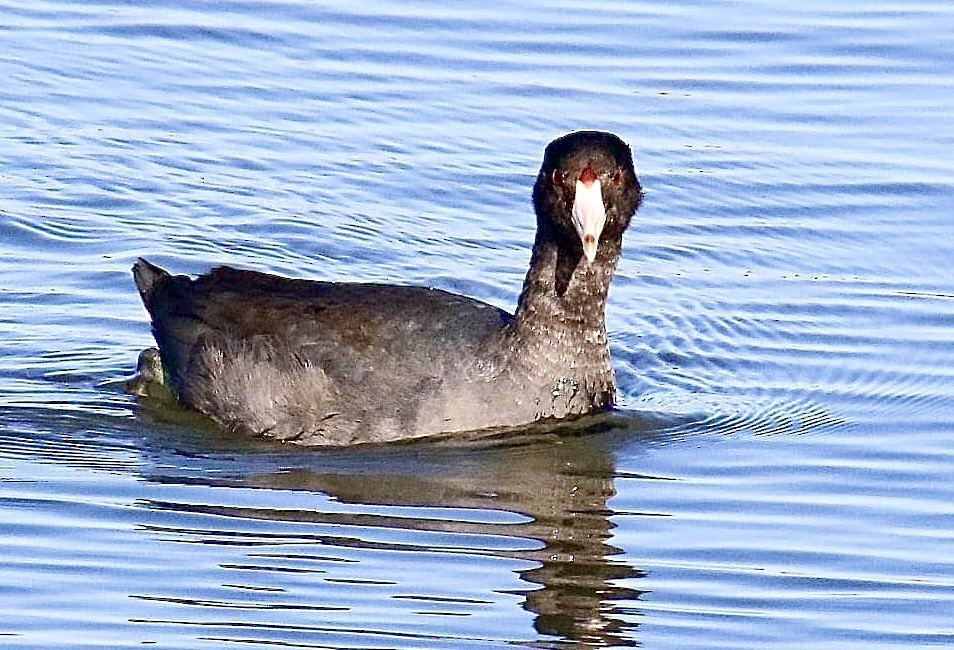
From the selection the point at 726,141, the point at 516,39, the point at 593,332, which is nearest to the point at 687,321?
the point at 593,332

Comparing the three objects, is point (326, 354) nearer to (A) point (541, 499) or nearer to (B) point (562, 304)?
(B) point (562, 304)

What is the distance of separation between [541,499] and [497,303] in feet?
7.72

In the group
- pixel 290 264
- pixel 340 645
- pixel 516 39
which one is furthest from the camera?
pixel 516 39

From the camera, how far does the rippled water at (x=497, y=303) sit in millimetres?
6434

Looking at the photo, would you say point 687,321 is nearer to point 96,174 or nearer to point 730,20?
point 96,174

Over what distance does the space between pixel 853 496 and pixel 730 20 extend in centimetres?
631

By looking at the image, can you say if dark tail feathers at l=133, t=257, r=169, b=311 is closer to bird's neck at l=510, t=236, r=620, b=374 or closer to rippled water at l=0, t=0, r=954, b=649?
rippled water at l=0, t=0, r=954, b=649

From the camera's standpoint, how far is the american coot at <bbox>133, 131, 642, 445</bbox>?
8.01m

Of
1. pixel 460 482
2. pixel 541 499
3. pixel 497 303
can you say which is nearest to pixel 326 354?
pixel 460 482

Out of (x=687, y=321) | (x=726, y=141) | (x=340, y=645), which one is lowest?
(x=340, y=645)

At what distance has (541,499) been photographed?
7.57 meters

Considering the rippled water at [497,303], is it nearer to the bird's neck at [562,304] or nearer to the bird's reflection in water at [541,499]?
the bird's reflection in water at [541,499]

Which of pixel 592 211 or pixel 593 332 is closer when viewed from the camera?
pixel 592 211

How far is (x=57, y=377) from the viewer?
348 inches
